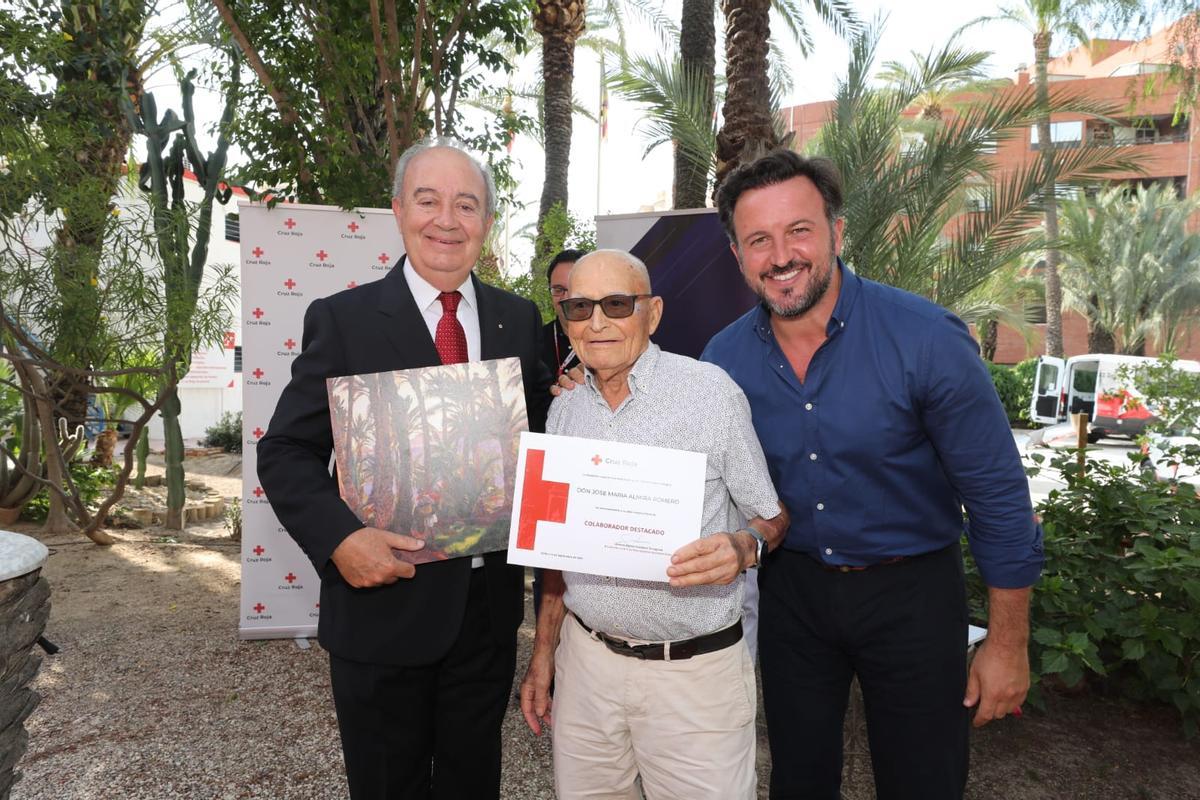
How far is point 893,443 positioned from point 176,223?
27.0 ft

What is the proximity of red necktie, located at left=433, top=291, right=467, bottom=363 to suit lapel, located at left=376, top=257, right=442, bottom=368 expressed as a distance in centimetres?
5

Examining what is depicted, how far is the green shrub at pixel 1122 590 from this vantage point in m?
3.66

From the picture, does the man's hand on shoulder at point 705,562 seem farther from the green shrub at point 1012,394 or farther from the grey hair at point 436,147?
the green shrub at point 1012,394

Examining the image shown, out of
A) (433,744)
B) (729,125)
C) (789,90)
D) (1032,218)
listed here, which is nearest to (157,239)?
(729,125)

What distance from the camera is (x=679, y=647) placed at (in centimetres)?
205

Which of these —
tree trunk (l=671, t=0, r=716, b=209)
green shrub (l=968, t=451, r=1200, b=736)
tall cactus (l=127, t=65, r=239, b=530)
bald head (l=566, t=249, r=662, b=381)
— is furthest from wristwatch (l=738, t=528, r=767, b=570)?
tree trunk (l=671, t=0, r=716, b=209)

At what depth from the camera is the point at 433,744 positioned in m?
2.35

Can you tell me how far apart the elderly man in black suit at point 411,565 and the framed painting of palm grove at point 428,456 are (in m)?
0.07

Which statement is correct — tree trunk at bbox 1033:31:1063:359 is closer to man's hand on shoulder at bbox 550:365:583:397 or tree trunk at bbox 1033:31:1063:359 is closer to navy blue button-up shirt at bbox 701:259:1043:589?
navy blue button-up shirt at bbox 701:259:1043:589

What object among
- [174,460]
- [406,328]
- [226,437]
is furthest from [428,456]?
[226,437]

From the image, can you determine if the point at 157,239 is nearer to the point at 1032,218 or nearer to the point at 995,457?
the point at 995,457

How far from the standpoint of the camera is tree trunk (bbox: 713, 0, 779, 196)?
8.06 meters

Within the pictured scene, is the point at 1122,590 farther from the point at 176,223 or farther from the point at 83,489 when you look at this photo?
the point at 83,489

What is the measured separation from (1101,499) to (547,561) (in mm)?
3915
